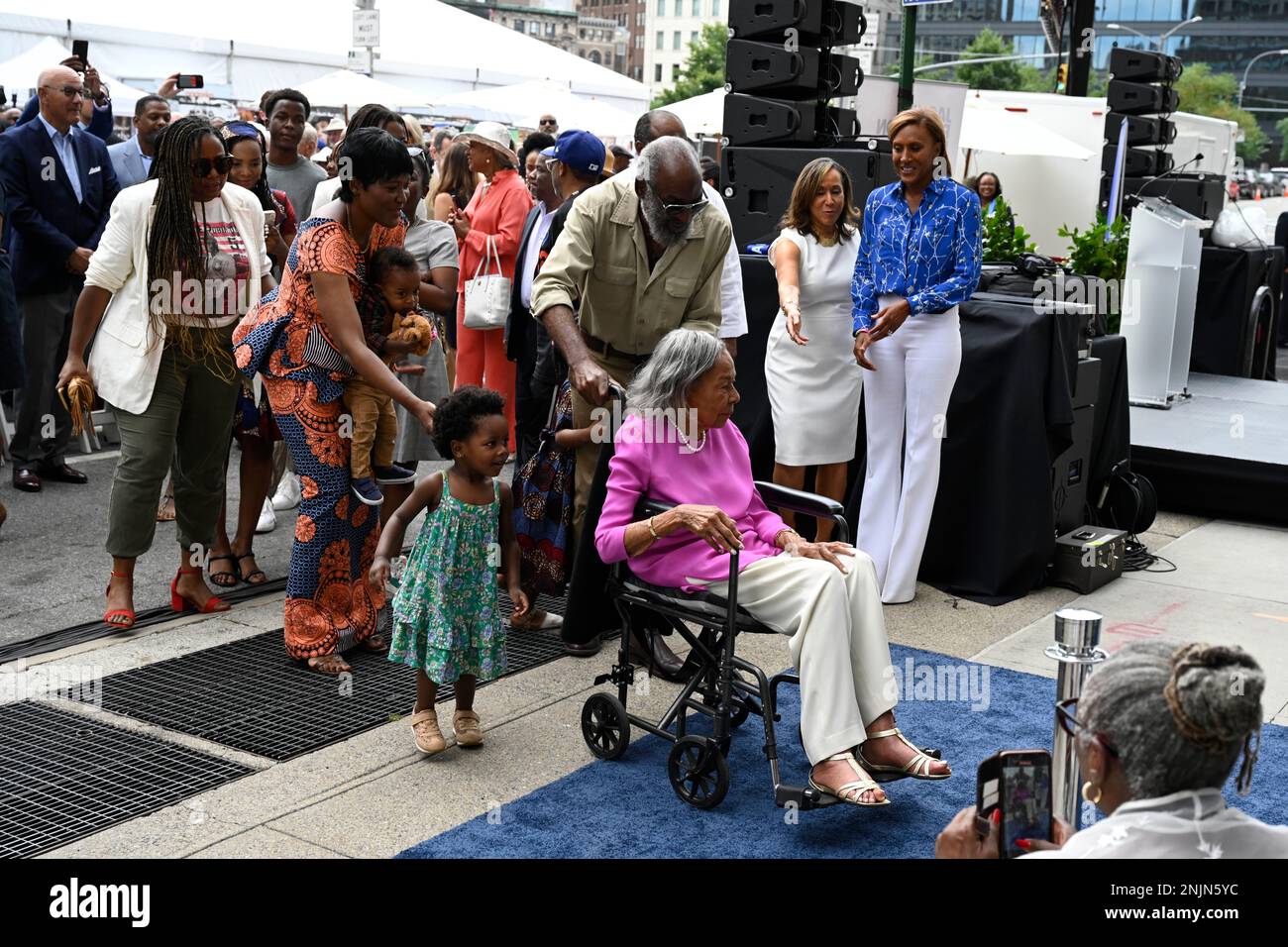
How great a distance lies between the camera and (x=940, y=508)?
667cm

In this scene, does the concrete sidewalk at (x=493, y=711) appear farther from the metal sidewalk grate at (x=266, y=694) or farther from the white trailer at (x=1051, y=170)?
the white trailer at (x=1051, y=170)

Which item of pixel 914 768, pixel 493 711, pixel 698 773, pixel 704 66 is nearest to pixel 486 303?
pixel 493 711

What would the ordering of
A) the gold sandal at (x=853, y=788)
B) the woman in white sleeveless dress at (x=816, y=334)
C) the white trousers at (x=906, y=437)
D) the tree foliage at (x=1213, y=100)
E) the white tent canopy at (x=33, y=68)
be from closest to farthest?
the gold sandal at (x=853, y=788) → the white trousers at (x=906, y=437) → the woman in white sleeveless dress at (x=816, y=334) → the white tent canopy at (x=33, y=68) → the tree foliage at (x=1213, y=100)

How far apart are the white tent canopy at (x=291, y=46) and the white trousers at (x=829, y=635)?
16.2 m

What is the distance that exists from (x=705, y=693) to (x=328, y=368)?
1872 mm

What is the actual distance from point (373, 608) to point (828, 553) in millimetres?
2119

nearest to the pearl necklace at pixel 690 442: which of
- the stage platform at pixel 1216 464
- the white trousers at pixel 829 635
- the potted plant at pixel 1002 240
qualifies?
the white trousers at pixel 829 635

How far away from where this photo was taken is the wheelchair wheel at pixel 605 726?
4480mm

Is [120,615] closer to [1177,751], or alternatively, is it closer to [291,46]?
[1177,751]

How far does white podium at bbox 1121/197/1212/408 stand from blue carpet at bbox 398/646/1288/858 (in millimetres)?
5544

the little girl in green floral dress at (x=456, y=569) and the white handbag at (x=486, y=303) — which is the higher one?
the white handbag at (x=486, y=303)

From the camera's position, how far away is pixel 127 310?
18.4 ft

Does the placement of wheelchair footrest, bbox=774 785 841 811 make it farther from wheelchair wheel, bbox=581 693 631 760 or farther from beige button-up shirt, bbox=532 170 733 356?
beige button-up shirt, bbox=532 170 733 356

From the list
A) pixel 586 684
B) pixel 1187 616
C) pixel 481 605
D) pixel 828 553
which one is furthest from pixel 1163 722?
pixel 1187 616
